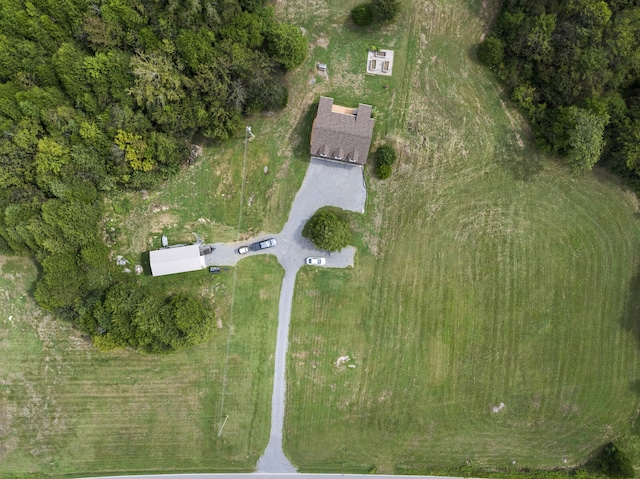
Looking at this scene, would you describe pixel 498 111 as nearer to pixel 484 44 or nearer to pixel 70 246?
pixel 484 44

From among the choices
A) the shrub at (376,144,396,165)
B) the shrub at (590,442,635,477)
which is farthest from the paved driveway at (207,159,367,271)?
the shrub at (590,442,635,477)

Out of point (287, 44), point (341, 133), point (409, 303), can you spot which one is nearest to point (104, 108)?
point (287, 44)

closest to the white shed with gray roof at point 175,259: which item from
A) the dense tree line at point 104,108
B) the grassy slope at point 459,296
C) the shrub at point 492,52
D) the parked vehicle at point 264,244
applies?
the dense tree line at point 104,108

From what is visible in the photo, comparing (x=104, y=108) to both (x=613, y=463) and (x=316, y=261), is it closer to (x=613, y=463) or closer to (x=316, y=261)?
(x=316, y=261)

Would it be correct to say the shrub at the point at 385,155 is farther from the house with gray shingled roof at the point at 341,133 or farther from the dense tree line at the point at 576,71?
the dense tree line at the point at 576,71

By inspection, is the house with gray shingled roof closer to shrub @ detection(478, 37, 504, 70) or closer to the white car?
the white car
